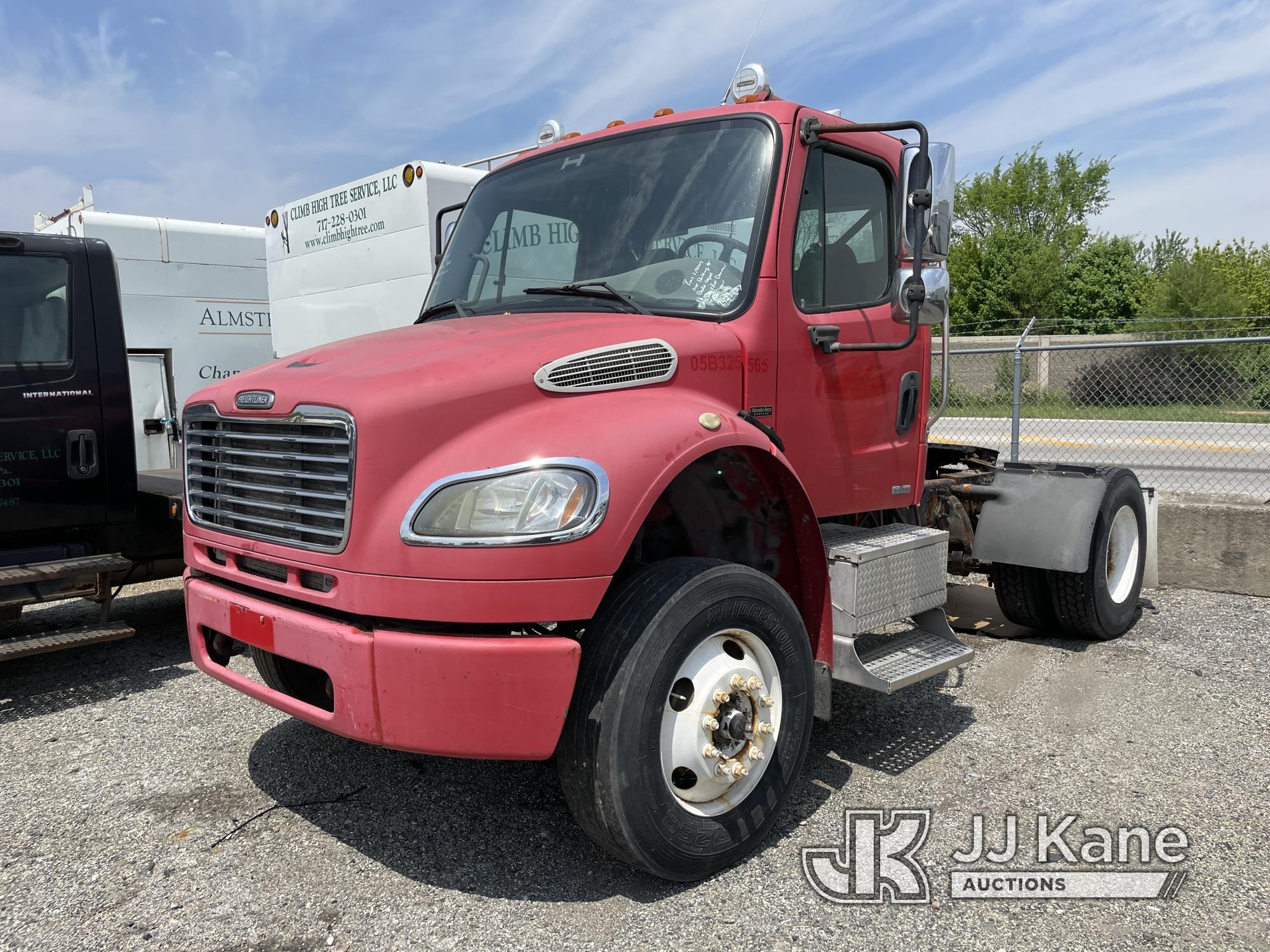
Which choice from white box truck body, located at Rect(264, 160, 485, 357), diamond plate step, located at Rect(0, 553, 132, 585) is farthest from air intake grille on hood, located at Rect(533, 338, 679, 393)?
white box truck body, located at Rect(264, 160, 485, 357)

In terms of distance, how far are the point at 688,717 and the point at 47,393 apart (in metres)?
4.34

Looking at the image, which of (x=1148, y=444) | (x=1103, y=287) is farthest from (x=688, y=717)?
(x=1103, y=287)

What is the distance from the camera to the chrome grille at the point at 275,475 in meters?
2.89

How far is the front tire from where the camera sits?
288 centimetres

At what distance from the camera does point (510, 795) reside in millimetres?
3869

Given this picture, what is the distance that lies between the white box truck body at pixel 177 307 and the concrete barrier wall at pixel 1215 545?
854cm

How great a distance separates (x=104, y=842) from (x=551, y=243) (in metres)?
2.85

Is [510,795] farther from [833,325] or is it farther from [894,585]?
[833,325]

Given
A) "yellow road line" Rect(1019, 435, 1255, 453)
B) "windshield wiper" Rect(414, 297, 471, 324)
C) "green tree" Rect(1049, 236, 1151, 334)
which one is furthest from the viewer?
"green tree" Rect(1049, 236, 1151, 334)

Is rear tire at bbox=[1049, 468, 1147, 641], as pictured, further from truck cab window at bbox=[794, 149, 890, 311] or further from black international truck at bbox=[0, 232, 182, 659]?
black international truck at bbox=[0, 232, 182, 659]

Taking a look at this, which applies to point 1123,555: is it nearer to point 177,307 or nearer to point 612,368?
point 612,368

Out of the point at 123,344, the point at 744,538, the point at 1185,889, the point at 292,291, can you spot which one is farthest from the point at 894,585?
the point at 292,291

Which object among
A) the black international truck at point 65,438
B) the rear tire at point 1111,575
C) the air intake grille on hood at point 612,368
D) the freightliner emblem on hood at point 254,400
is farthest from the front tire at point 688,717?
the black international truck at point 65,438

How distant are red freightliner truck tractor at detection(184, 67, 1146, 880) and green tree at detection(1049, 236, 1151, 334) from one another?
4651 cm
